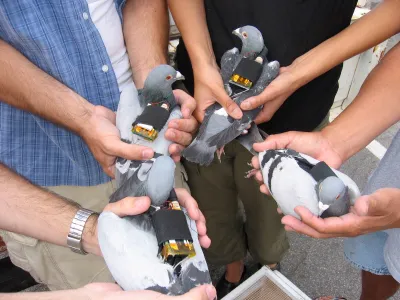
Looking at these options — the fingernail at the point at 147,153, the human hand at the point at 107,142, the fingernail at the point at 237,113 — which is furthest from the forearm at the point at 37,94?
the fingernail at the point at 237,113

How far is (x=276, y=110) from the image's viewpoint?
1.43m

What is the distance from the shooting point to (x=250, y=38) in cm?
131

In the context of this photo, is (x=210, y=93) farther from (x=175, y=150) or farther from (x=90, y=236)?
(x=90, y=236)

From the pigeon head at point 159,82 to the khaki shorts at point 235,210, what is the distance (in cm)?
38

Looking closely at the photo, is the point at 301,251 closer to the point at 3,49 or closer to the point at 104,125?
the point at 104,125

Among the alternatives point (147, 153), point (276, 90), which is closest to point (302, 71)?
point (276, 90)

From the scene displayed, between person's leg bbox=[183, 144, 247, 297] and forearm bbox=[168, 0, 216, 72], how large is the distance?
0.36 meters

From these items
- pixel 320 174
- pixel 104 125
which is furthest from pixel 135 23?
pixel 320 174

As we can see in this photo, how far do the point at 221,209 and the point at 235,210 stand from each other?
0.09 m

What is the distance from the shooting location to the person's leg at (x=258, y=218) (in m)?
1.57

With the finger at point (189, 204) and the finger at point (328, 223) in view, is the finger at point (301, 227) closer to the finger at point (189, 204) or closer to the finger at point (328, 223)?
the finger at point (328, 223)

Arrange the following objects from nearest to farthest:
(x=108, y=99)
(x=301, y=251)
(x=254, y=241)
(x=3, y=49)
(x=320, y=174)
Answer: (x=320, y=174) < (x=3, y=49) < (x=108, y=99) < (x=254, y=241) < (x=301, y=251)

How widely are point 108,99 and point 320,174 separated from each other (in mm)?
741

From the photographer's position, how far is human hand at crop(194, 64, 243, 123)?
4.29 ft
